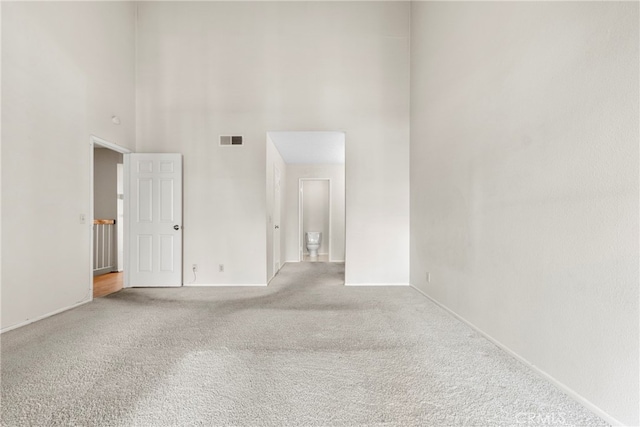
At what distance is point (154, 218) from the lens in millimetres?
4535

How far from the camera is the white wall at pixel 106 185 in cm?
611

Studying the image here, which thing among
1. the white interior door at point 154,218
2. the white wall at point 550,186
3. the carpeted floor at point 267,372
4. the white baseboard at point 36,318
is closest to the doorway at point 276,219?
the white interior door at point 154,218

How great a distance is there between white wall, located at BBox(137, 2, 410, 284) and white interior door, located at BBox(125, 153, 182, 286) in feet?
0.61

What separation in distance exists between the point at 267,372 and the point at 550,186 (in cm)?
212

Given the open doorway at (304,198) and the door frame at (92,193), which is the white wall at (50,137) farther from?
the open doorway at (304,198)

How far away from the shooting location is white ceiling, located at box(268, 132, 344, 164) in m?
4.88

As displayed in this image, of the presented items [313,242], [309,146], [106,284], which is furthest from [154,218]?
[313,242]

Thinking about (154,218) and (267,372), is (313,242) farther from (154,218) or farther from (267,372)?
(267,372)

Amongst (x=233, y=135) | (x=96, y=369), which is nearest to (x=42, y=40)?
(x=233, y=135)

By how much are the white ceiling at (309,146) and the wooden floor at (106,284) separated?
3.27 m

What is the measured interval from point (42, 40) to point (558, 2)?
4460 mm

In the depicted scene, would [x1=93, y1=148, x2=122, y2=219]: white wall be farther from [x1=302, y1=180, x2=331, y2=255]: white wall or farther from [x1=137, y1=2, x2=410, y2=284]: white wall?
[x1=302, y1=180, x2=331, y2=255]: white wall

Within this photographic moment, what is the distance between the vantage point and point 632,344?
1.39 meters

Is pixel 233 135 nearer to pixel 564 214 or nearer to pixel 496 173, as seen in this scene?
pixel 496 173
